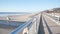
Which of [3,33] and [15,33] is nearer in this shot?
[15,33]

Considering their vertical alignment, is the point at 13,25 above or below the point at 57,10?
above

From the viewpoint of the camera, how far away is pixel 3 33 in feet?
19.1

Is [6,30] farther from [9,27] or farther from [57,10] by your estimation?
[57,10]

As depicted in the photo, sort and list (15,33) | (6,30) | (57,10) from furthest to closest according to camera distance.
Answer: (57,10), (6,30), (15,33)

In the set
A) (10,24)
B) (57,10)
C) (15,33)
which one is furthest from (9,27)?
(57,10)

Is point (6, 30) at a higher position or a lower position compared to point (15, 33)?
lower

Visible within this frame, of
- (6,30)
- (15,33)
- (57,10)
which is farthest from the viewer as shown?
(57,10)

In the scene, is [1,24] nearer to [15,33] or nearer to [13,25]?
[13,25]

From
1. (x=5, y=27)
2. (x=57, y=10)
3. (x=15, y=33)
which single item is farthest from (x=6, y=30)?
(x=57, y=10)

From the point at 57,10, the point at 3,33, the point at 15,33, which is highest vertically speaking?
the point at 15,33

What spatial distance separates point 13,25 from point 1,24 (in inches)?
20.2

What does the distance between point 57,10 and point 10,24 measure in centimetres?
8106

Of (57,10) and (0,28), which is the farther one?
(57,10)

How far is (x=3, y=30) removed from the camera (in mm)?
5840
